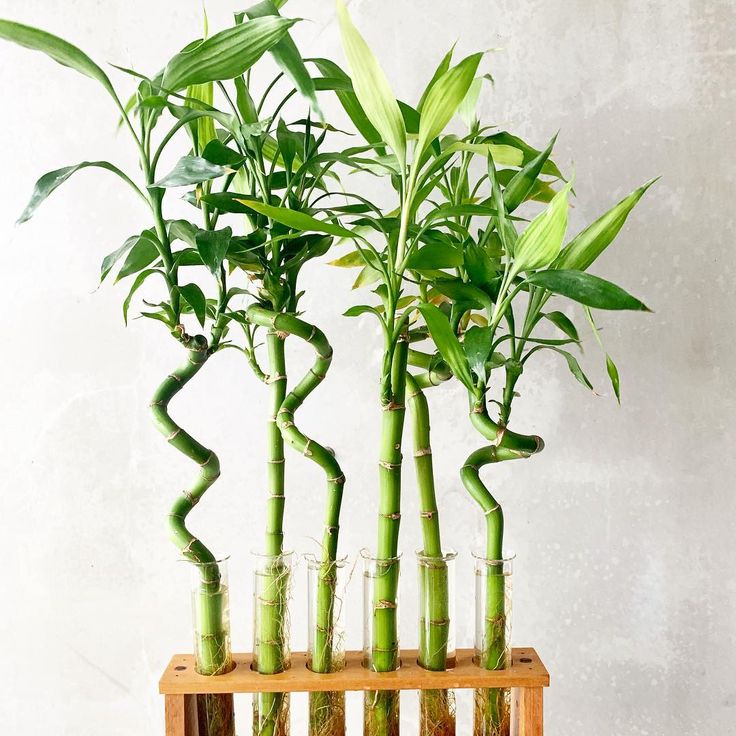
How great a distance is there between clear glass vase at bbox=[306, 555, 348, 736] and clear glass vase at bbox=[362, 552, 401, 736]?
0.04 m

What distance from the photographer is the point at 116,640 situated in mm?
1382

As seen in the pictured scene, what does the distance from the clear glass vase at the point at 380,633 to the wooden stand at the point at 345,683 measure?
0.9 inches

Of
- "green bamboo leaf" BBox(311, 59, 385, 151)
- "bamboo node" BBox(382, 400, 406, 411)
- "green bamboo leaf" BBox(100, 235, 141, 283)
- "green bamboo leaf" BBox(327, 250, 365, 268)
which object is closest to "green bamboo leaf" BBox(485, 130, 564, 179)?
"green bamboo leaf" BBox(311, 59, 385, 151)

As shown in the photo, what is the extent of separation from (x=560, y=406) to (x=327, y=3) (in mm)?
789

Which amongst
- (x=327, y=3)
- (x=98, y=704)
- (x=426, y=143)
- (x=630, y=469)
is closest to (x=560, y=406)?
(x=630, y=469)

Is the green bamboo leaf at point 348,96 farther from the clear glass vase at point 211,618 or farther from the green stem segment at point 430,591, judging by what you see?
the clear glass vase at point 211,618

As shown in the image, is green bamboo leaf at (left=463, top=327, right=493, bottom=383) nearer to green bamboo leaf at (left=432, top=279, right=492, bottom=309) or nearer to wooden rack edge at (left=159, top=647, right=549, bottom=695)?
green bamboo leaf at (left=432, top=279, right=492, bottom=309)

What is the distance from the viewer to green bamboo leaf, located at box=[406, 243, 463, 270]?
0.94 m

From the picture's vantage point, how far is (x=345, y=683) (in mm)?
1009

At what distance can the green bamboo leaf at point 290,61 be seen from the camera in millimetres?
827

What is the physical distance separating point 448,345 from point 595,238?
0.24m

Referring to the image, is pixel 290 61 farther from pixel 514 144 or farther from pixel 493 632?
pixel 493 632

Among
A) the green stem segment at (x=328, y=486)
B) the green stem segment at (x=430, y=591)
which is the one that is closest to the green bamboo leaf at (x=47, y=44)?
the green stem segment at (x=328, y=486)

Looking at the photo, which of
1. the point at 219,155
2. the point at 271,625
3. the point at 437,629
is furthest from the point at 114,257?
the point at 437,629
